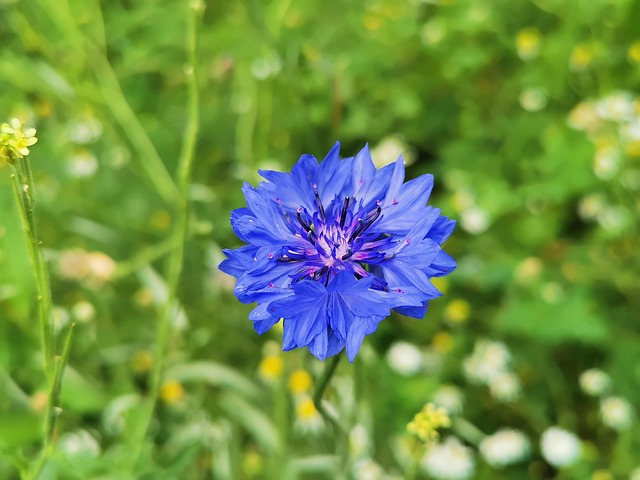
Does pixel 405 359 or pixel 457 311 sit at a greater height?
pixel 457 311

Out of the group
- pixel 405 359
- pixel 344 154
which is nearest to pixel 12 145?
pixel 405 359

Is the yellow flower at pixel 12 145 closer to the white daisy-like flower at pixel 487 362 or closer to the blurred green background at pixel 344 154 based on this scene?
the blurred green background at pixel 344 154

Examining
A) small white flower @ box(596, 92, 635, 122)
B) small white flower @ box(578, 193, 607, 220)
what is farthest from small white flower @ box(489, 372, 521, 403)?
small white flower @ box(596, 92, 635, 122)

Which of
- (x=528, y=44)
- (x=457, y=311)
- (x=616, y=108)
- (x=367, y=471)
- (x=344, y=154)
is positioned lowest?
(x=367, y=471)

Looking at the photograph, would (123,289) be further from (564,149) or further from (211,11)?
(564,149)

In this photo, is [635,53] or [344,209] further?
[635,53]

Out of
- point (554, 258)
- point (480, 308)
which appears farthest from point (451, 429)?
point (554, 258)

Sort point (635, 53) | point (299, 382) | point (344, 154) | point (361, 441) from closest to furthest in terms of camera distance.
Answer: point (361, 441) < point (299, 382) < point (635, 53) < point (344, 154)

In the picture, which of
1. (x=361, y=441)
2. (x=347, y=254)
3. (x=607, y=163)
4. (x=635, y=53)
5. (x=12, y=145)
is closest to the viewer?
(x=12, y=145)

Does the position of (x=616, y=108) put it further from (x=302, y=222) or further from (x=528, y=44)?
(x=302, y=222)
